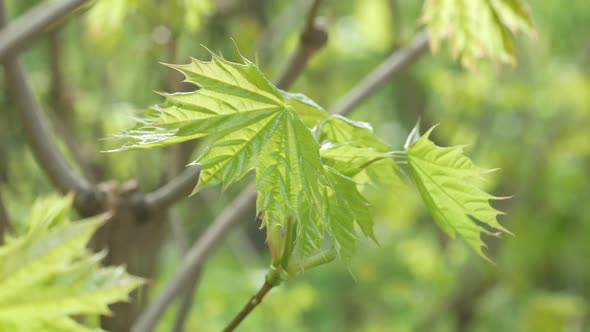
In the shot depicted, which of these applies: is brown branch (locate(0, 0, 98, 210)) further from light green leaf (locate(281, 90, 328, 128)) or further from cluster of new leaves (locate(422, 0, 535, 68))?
cluster of new leaves (locate(422, 0, 535, 68))

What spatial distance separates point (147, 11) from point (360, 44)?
1.10 m

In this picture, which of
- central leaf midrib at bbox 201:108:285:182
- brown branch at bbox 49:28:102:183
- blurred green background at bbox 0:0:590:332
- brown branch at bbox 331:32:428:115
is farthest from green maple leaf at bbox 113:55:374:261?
blurred green background at bbox 0:0:590:332

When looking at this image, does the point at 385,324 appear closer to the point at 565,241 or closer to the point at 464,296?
the point at 464,296

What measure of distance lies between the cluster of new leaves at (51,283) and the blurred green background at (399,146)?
3.59 ft

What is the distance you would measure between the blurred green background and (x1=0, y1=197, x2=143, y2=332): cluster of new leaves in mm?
1093

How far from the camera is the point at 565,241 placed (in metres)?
2.62

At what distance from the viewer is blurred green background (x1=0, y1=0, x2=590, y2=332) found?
5.80 feet

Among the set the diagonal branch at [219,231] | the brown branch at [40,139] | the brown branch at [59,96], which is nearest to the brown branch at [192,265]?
the diagonal branch at [219,231]

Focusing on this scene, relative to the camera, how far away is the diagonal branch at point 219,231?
0.83 meters

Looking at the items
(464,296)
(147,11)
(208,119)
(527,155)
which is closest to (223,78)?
(208,119)

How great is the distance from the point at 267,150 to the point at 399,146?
223 centimetres

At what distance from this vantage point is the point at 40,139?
815mm

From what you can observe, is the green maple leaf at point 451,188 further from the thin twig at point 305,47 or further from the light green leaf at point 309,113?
Result: the thin twig at point 305,47

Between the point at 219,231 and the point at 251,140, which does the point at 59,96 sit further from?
the point at 251,140
